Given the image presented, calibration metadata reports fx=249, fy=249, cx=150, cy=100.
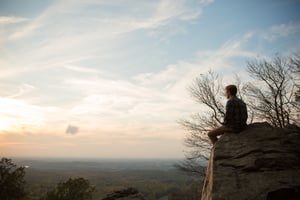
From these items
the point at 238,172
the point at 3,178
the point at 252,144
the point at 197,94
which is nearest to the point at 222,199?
the point at 238,172

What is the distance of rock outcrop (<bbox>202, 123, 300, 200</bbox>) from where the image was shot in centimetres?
683

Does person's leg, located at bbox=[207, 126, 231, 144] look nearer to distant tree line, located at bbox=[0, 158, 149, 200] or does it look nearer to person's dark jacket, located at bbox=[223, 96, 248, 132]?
person's dark jacket, located at bbox=[223, 96, 248, 132]

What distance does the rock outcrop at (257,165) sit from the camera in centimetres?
683

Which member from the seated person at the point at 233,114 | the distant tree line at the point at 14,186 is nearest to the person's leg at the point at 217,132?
the seated person at the point at 233,114

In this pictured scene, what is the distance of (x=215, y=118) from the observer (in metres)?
A: 24.5

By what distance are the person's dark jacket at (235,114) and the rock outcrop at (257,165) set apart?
35cm

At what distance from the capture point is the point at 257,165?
7.87 meters

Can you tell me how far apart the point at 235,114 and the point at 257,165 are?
84.6 inches

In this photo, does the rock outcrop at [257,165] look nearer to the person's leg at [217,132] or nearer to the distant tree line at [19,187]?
the person's leg at [217,132]

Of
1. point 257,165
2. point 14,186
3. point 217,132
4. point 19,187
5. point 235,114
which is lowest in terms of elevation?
point 19,187

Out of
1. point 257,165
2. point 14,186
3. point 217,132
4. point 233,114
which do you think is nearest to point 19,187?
point 14,186

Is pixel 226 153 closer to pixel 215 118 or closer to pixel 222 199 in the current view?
pixel 222 199

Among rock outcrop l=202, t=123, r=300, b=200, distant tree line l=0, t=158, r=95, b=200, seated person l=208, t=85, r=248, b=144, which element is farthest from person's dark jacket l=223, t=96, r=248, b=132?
distant tree line l=0, t=158, r=95, b=200

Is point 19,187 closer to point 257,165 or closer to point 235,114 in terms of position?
point 235,114
